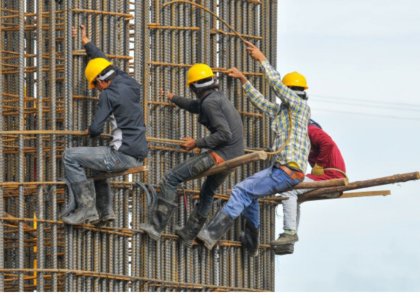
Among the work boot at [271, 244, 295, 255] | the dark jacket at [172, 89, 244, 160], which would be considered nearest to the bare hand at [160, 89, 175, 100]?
the dark jacket at [172, 89, 244, 160]

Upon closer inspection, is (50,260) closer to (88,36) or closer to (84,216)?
(84,216)

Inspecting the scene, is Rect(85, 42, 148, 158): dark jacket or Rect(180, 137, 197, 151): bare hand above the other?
Rect(85, 42, 148, 158): dark jacket

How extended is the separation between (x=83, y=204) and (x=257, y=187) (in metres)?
2.96

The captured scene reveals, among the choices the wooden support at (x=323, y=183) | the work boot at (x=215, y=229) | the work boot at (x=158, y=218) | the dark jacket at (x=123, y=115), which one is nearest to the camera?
the dark jacket at (x=123, y=115)

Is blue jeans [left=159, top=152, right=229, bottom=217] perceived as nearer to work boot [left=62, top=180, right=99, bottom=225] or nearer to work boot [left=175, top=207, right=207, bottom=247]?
work boot [left=175, top=207, right=207, bottom=247]

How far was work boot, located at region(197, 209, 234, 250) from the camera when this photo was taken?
122ft

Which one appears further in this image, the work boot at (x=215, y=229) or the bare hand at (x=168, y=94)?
the bare hand at (x=168, y=94)

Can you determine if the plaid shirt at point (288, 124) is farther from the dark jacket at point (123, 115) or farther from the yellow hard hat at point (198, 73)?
the dark jacket at point (123, 115)

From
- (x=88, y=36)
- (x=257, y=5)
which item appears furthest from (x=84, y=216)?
(x=257, y=5)

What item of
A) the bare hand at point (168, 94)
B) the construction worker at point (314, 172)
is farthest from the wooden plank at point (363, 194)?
the bare hand at point (168, 94)

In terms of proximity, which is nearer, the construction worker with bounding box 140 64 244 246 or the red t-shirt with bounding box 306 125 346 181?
the construction worker with bounding box 140 64 244 246

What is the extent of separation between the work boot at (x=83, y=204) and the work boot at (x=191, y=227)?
75.1 inches

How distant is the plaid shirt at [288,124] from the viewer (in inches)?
1446

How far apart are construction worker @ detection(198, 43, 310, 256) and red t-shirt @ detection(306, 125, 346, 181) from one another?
1.49 meters
